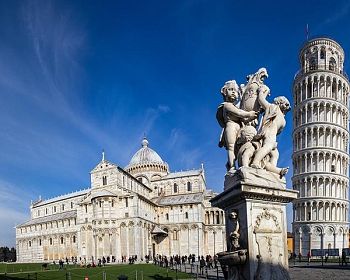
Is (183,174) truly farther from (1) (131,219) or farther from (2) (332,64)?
(2) (332,64)

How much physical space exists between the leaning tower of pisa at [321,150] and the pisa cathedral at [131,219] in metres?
23.1

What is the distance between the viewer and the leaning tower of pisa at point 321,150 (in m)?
71.4

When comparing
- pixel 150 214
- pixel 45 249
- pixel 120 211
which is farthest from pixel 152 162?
pixel 45 249

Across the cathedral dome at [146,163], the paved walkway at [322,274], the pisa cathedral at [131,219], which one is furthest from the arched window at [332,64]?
the paved walkway at [322,274]

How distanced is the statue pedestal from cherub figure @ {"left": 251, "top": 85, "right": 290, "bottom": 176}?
0.30m

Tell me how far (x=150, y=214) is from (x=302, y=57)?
166ft

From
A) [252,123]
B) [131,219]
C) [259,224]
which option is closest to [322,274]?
[252,123]

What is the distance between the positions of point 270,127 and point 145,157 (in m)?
101

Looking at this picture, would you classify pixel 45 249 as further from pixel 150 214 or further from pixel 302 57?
pixel 302 57

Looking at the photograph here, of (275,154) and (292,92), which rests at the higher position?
(292,92)

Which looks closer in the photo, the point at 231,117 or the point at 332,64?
the point at 231,117

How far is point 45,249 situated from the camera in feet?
338

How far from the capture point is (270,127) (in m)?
6.56

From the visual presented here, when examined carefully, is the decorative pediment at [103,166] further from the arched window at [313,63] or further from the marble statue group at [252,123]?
the marble statue group at [252,123]
